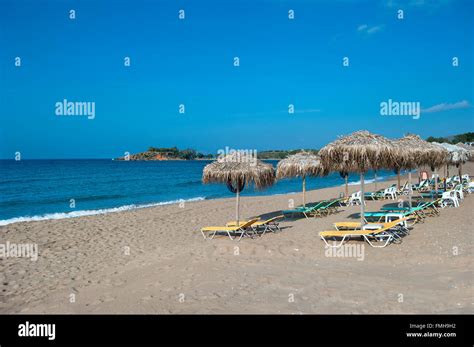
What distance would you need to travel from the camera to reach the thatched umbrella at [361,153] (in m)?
8.30

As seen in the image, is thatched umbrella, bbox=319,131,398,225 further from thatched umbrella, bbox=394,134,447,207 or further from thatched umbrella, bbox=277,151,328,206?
thatched umbrella, bbox=277,151,328,206

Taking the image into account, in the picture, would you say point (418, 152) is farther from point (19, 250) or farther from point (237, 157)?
point (19, 250)

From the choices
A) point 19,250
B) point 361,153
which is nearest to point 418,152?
point 361,153

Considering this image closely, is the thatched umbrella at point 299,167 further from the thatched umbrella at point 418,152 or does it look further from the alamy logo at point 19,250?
the alamy logo at point 19,250

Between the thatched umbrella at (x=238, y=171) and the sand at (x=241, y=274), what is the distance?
4.88 ft

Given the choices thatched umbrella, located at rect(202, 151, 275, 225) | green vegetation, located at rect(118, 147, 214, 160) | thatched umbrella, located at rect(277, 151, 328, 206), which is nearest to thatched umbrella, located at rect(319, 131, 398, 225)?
thatched umbrella, located at rect(202, 151, 275, 225)
